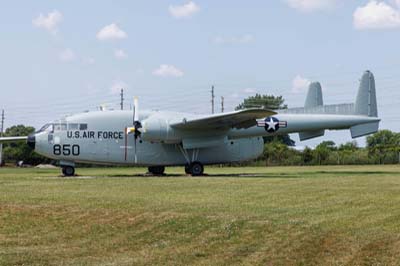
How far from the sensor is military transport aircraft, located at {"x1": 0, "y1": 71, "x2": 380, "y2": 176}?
1325 inches

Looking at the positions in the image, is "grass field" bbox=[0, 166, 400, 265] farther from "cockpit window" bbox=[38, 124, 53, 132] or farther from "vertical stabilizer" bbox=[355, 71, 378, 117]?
"vertical stabilizer" bbox=[355, 71, 378, 117]

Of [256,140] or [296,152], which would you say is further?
[296,152]

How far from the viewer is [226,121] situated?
3350cm

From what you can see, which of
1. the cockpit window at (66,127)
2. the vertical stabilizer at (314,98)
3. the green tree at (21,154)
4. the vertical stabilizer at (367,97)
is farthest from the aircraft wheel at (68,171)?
the green tree at (21,154)

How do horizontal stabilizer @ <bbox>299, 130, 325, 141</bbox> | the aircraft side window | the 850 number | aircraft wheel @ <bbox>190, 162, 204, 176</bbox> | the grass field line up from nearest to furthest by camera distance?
1. the grass field
2. the 850 number
3. the aircraft side window
4. aircraft wheel @ <bbox>190, 162, 204, 176</bbox>
5. horizontal stabilizer @ <bbox>299, 130, 325, 141</bbox>

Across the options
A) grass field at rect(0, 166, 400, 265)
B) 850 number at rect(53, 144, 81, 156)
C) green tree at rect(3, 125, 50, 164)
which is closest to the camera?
grass field at rect(0, 166, 400, 265)

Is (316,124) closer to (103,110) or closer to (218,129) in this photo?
(218,129)

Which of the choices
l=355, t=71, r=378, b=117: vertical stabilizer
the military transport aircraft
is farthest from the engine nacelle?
l=355, t=71, r=378, b=117: vertical stabilizer

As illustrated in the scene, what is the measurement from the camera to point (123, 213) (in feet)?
47.8

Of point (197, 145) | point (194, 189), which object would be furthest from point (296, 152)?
point (194, 189)

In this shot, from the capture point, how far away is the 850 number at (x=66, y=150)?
33.8 meters

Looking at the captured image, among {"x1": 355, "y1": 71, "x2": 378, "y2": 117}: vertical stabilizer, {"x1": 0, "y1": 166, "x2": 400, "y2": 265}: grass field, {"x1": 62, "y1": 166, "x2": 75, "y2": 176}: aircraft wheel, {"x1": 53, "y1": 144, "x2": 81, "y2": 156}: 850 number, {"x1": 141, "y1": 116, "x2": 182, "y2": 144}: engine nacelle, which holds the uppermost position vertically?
{"x1": 355, "y1": 71, "x2": 378, "y2": 117}: vertical stabilizer

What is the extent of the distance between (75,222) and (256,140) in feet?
81.5

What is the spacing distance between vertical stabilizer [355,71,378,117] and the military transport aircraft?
69 cm
